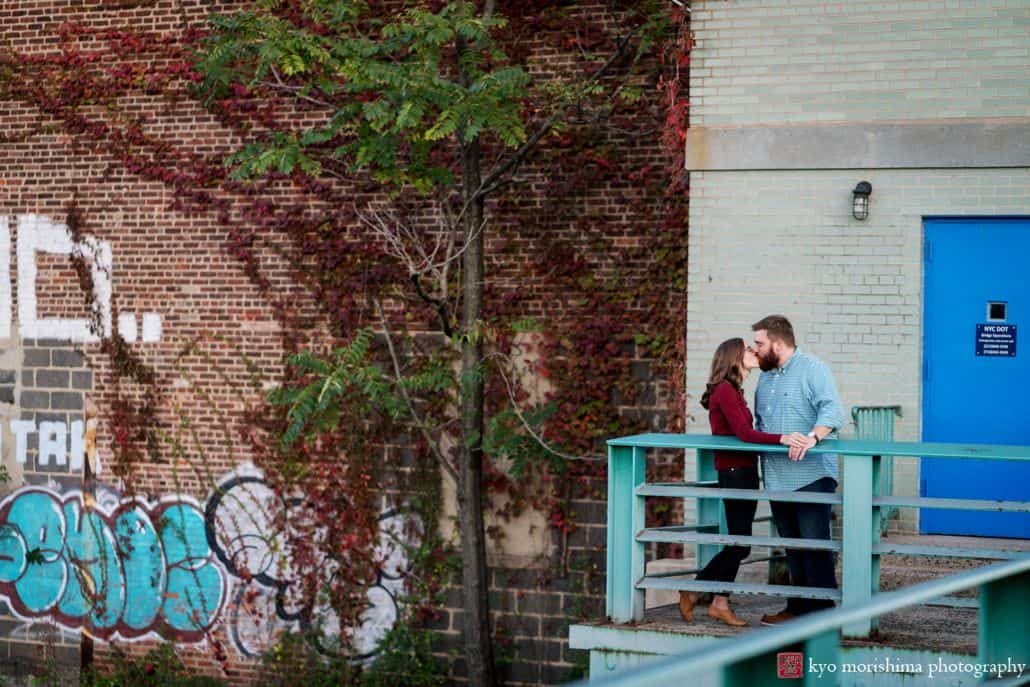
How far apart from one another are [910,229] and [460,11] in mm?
4128

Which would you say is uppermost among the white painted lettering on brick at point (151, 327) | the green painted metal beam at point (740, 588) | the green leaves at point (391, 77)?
the green leaves at point (391, 77)

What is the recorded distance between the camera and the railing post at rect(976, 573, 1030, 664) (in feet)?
18.7

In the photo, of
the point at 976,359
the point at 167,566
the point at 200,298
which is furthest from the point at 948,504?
the point at 167,566

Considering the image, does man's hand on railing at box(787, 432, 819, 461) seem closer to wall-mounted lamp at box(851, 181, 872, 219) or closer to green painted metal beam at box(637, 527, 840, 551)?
green painted metal beam at box(637, 527, 840, 551)

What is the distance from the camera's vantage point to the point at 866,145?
10602 millimetres

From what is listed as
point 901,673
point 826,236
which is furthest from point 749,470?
point 826,236

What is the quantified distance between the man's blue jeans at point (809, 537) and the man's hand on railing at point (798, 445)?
0.30 m

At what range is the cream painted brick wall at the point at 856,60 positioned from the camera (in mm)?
10359

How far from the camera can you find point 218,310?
14.0 m

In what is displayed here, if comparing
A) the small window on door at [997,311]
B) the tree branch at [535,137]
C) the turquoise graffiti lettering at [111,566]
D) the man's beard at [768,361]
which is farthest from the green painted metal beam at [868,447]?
the turquoise graffiti lettering at [111,566]

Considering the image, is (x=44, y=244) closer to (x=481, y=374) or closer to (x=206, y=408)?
(x=206, y=408)

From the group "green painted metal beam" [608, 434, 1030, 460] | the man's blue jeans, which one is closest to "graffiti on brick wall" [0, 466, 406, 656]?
"green painted metal beam" [608, 434, 1030, 460]

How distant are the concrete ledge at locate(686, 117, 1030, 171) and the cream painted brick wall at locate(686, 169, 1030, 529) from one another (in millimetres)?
93

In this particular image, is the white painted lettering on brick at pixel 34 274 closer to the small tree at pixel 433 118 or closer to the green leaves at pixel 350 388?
the small tree at pixel 433 118
